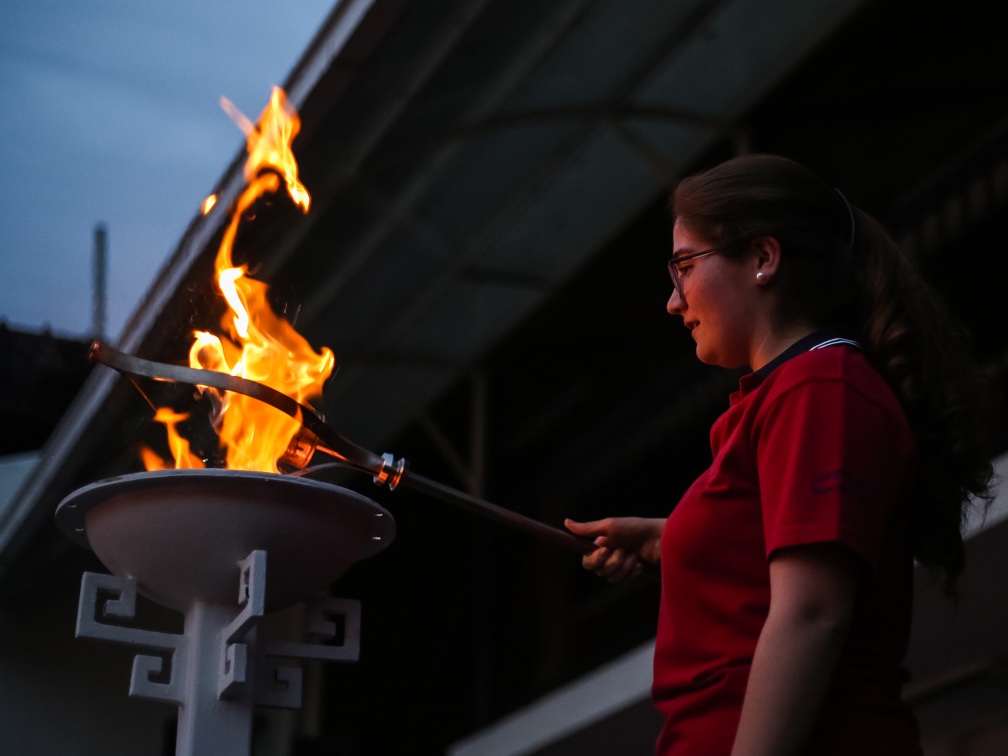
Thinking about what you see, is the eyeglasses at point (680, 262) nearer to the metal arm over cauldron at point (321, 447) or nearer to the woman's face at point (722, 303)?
the woman's face at point (722, 303)

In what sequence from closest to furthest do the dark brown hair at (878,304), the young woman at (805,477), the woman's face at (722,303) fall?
the young woman at (805,477), the dark brown hair at (878,304), the woman's face at (722,303)

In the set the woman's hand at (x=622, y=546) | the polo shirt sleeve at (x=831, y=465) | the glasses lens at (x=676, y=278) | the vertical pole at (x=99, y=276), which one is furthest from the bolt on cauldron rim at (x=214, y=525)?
the vertical pole at (x=99, y=276)

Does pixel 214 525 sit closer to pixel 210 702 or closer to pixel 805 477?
pixel 210 702

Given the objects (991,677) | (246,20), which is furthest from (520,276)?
(991,677)

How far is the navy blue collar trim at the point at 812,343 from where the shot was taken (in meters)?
1.60

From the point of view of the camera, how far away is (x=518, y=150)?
20.8 feet

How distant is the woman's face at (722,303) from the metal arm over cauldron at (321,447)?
20.3 inches

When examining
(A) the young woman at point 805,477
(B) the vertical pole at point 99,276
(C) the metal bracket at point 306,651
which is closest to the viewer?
(A) the young woman at point 805,477

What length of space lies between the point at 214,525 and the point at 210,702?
0.31 meters

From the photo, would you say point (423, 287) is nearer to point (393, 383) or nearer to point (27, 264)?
point (393, 383)

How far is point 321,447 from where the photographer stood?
236cm

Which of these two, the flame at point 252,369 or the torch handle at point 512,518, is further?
the flame at point 252,369

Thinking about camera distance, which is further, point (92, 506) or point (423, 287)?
point (423, 287)

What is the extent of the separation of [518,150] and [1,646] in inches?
154
